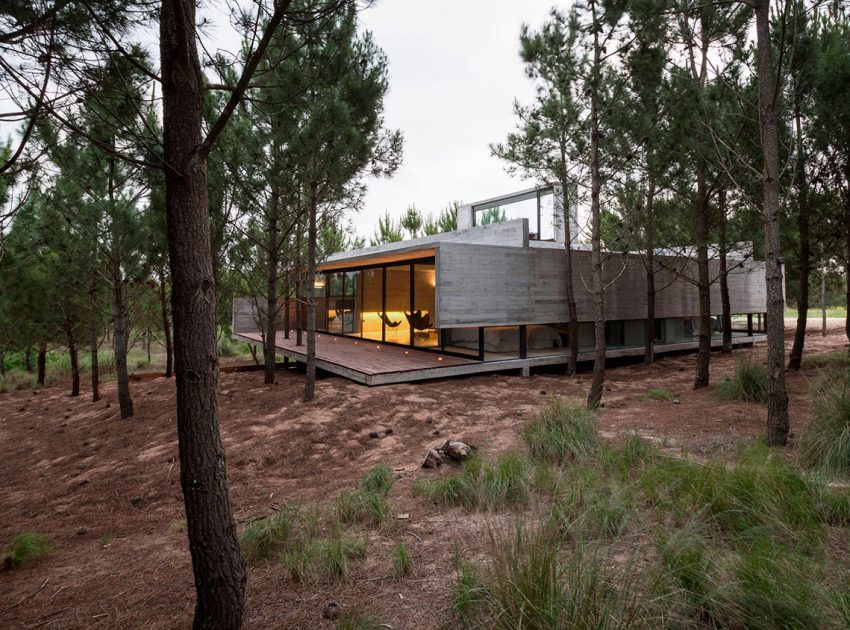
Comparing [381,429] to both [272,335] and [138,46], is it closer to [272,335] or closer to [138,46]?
[272,335]

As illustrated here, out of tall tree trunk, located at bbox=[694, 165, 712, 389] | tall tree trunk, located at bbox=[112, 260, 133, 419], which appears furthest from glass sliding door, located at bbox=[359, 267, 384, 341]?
tall tree trunk, located at bbox=[694, 165, 712, 389]

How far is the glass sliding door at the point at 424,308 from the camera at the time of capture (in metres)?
10.4

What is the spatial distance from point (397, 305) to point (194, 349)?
944 cm

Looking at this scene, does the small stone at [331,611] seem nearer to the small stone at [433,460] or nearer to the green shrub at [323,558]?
the green shrub at [323,558]

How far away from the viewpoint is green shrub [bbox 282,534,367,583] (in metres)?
2.17

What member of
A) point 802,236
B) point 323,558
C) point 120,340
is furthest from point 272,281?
point 802,236

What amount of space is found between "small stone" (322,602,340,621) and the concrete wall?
623 centimetres

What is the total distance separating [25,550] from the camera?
2980mm

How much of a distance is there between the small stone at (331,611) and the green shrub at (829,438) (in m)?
3.18

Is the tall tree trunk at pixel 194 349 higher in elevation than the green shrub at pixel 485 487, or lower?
higher

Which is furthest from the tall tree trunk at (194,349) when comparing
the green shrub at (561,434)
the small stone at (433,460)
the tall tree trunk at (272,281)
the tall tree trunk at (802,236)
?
the tall tree trunk at (802,236)

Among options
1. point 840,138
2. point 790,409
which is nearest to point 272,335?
point 790,409

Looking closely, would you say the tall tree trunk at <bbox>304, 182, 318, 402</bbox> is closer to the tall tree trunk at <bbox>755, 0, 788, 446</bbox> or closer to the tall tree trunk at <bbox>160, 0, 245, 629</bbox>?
the tall tree trunk at <bbox>160, 0, 245, 629</bbox>

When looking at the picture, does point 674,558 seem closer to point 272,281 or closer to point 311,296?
point 311,296
